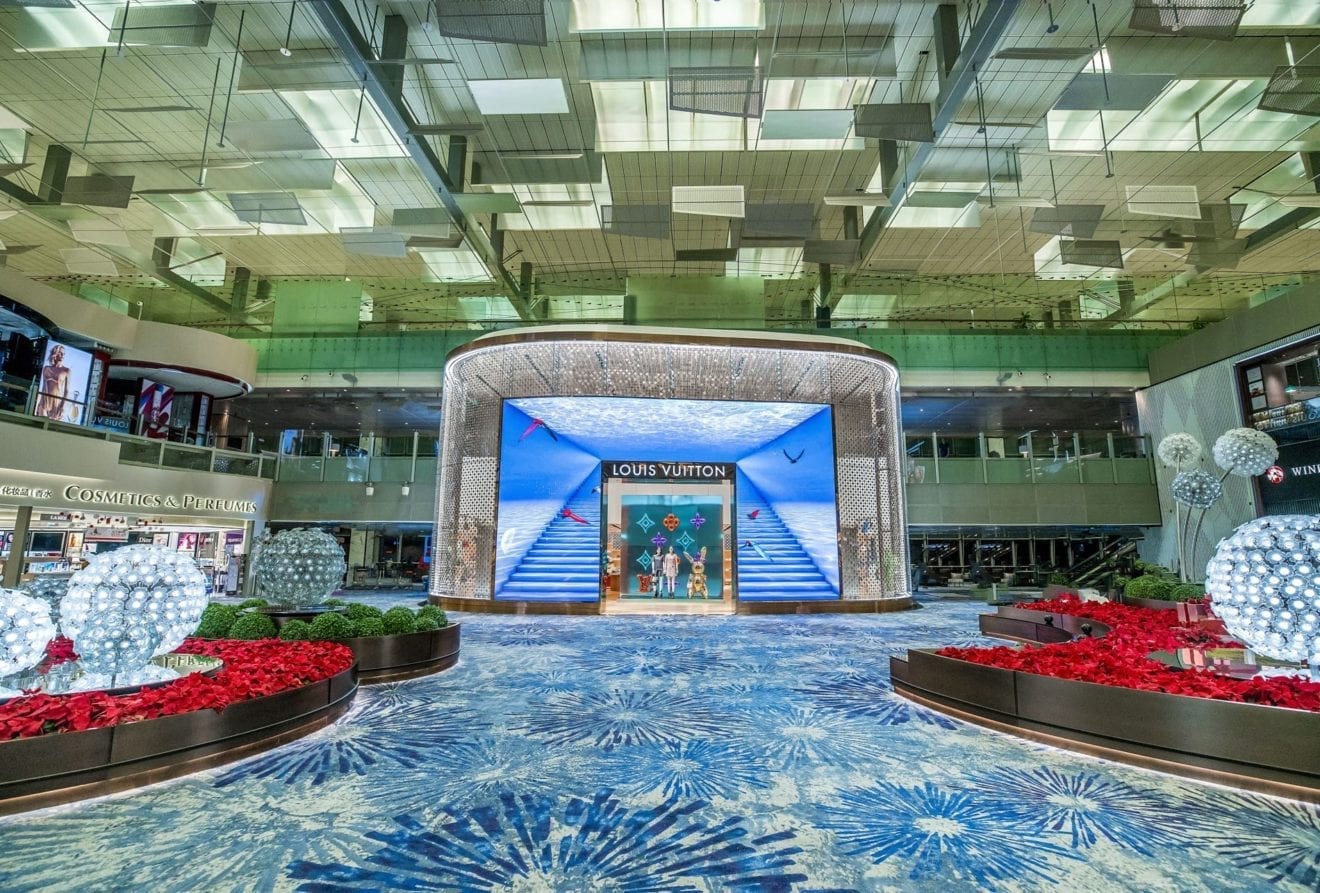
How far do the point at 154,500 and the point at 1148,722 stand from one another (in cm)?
1689

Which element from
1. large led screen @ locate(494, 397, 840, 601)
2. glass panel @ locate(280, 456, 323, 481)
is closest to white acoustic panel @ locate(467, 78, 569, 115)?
large led screen @ locate(494, 397, 840, 601)

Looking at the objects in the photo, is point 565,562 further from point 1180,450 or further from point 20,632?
point 1180,450

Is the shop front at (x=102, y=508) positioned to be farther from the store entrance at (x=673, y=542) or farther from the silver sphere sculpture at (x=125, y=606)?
the silver sphere sculpture at (x=125, y=606)

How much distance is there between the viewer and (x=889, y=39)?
26.4 feet

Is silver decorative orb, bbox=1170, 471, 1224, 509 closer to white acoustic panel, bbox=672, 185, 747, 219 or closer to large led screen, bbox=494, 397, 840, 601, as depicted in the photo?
large led screen, bbox=494, 397, 840, 601

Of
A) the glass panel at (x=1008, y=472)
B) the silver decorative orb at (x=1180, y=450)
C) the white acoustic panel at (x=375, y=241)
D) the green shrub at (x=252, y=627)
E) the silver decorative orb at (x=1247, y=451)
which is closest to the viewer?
the green shrub at (x=252, y=627)

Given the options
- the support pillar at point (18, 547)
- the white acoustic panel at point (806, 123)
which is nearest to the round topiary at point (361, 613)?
the white acoustic panel at point (806, 123)

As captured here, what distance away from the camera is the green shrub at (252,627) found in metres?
5.25

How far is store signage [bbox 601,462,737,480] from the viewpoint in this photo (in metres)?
11.8

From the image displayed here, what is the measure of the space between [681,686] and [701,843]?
2.75 meters

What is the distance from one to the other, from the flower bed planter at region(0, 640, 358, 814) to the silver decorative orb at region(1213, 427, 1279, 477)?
33.1 ft

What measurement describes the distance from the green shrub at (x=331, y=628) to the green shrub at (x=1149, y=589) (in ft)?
33.3

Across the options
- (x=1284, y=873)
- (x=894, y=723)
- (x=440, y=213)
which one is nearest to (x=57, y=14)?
(x=440, y=213)

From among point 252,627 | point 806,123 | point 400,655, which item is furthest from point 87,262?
point 806,123
